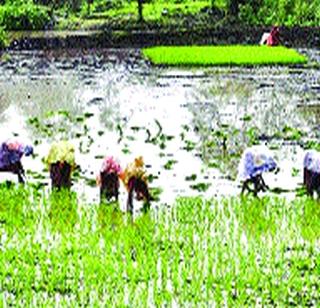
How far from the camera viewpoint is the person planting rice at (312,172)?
9.43 m

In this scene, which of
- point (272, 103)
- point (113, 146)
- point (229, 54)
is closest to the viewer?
point (113, 146)

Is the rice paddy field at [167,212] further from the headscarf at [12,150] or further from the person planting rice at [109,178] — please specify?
the headscarf at [12,150]

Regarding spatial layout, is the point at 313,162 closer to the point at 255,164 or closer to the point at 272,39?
the point at 255,164

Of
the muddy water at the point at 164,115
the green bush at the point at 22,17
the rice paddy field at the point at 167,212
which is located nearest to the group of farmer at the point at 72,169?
the rice paddy field at the point at 167,212

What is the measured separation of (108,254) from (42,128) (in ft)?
20.8

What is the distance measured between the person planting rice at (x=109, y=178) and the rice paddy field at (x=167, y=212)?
150 millimetres

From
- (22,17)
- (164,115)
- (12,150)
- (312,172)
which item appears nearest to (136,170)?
(12,150)

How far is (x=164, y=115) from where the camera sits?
50.6 ft

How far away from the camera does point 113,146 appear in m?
12.9

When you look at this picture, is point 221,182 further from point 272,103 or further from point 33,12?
point 33,12

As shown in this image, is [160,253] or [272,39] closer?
[160,253]

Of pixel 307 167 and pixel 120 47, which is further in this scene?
pixel 120 47

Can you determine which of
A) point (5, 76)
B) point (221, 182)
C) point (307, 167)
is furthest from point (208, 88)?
point (307, 167)

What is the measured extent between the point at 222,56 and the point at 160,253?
15452 millimetres
